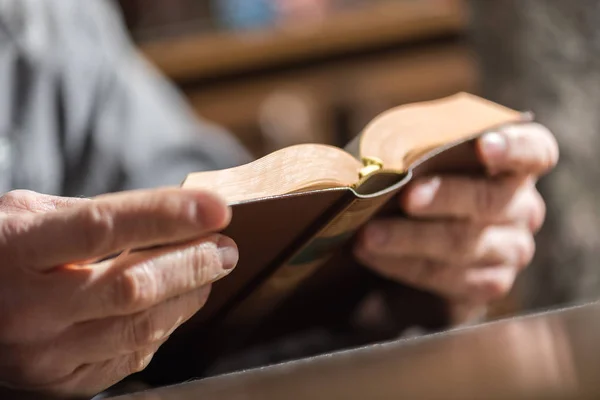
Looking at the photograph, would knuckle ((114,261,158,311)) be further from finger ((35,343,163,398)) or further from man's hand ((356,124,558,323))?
man's hand ((356,124,558,323))

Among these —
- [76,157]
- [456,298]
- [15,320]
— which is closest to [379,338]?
[456,298]

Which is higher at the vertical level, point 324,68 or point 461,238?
point 461,238

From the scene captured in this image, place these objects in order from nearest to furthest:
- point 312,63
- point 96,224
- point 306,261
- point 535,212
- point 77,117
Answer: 1. point 96,224
2. point 306,261
3. point 535,212
4. point 77,117
5. point 312,63

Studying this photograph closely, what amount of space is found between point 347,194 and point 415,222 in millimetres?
153

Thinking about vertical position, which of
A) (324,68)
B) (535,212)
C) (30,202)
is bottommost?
(324,68)

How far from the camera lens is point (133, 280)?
10.4 inches

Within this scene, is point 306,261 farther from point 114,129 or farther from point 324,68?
point 324,68

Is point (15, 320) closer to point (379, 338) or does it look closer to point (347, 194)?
point (347, 194)

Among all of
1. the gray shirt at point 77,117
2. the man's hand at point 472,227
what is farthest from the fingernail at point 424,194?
the gray shirt at point 77,117

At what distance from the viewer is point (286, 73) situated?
5.83ft

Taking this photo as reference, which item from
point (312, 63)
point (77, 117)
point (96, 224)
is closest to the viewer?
point (96, 224)

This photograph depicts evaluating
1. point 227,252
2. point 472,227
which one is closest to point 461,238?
point 472,227

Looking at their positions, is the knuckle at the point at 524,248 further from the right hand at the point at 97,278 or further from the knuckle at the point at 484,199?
the right hand at the point at 97,278

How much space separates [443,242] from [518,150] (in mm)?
74
